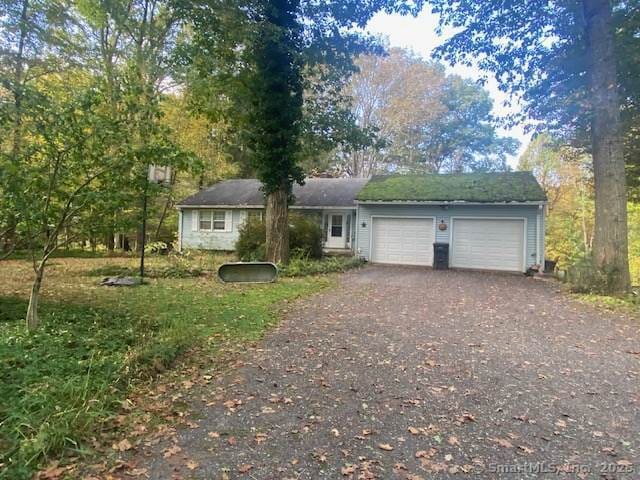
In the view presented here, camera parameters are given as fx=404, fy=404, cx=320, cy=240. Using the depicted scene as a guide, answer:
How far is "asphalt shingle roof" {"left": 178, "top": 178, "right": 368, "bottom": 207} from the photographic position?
1808cm

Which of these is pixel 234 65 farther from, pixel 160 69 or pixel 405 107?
pixel 405 107

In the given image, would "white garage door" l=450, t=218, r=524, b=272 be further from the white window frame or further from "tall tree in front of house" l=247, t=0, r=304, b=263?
the white window frame

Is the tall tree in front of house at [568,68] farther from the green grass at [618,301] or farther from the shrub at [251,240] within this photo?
the shrub at [251,240]

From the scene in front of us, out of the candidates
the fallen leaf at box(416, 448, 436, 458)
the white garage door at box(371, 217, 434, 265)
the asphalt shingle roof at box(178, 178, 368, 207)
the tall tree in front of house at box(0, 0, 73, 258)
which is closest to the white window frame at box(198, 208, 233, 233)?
the asphalt shingle roof at box(178, 178, 368, 207)

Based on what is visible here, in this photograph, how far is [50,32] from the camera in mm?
15523

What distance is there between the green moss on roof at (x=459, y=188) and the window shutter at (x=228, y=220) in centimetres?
664

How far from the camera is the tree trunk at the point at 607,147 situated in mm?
8891

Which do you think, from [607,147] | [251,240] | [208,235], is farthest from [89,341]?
[208,235]

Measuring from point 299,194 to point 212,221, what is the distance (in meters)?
4.38

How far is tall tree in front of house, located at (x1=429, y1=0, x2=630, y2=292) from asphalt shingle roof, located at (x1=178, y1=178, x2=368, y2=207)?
764cm

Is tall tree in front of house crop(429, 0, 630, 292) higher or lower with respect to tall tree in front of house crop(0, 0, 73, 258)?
lower

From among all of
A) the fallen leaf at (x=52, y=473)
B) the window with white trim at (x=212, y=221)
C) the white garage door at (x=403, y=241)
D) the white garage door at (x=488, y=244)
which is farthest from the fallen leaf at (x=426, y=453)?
the window with white trim at (x=212, y=221)

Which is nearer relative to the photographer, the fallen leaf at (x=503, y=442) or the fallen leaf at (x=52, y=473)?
the fallen leaf at (x=52, y=473)

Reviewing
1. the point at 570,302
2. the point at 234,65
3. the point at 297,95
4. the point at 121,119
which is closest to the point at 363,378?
the point at 121,119
